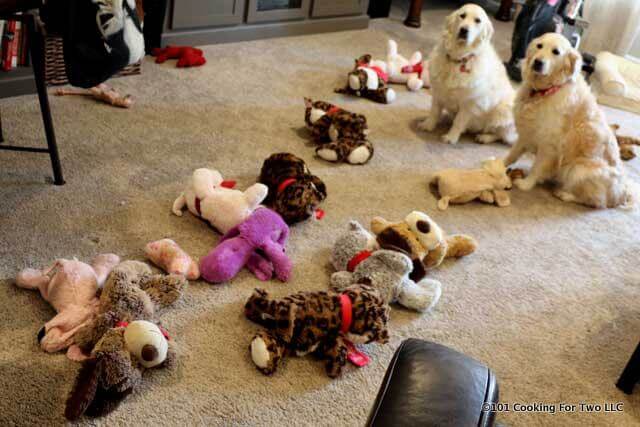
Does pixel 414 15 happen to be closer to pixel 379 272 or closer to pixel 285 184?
pixel 285 184

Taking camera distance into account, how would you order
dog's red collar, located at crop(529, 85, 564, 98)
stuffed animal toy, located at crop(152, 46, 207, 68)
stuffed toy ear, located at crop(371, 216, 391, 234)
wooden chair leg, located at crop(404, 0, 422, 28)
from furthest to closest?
wooden chair leg, located at crop(404, 0, 422, 28) → stuffed animal toy, located at crop(152, 46, 207, 68) → dog's red collar, located at crop(529, 85, 564, 98) → stuffed toy ear, located at crop(371, 216, 391, 234)

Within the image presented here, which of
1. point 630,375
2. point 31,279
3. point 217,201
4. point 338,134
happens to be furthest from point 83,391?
point 338,134

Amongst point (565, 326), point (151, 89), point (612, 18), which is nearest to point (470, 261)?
point (565, 326)

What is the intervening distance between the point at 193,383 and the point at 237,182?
93 centimetres

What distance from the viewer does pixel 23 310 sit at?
5.24ft

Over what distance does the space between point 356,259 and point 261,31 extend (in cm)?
214

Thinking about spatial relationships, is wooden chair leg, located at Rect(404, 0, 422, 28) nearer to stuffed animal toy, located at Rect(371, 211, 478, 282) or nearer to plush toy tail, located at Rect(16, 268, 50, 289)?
stuffed animal toy, located at Rect(371, 211, 478, 282)

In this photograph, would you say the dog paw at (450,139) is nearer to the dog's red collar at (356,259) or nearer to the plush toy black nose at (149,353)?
the dog's red collar at (356,259)

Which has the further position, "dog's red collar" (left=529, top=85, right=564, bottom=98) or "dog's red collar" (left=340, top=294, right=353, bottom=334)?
"dog's red collar" (left=529, top=85, right=564, bottom=98)

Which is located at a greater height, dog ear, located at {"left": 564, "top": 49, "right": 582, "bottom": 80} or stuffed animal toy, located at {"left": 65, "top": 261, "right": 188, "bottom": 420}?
dog ear, located at {"left": 564, "top": 49, "right": 582, "bottom": 80}

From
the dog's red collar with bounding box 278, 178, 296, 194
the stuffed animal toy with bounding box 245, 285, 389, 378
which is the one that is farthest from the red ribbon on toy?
the dog's red collar with bounding box 278, 178, 296, 194

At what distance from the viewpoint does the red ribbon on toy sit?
1.59 m

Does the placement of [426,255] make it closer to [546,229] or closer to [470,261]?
[470,261]

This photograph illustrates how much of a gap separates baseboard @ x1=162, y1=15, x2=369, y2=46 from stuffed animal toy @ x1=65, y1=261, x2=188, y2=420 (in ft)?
6.23
